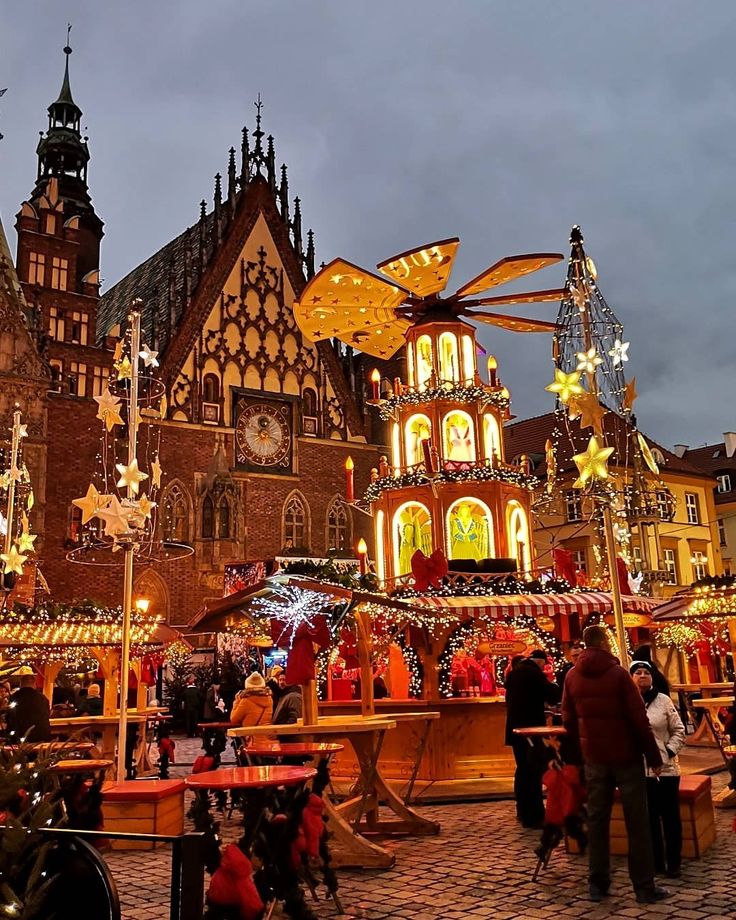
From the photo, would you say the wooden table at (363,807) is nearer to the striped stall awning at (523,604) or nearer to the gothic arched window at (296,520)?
the striped stall awning at (523,604)

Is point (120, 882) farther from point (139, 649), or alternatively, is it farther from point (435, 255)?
point (435, 255)

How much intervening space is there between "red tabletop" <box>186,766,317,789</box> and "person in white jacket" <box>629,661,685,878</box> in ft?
7.56

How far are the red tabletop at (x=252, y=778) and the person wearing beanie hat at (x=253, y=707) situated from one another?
3.33 m

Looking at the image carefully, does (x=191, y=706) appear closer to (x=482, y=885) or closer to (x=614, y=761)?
(x=482, y=885)

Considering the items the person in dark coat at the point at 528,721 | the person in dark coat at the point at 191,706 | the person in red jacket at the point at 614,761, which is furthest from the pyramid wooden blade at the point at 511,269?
the person in dark coat at the point at 191,706

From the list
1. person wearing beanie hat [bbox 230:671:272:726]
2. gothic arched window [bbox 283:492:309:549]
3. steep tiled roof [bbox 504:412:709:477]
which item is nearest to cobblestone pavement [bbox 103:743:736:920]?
person wearing beanie hat [bbox 230:671:272:726]

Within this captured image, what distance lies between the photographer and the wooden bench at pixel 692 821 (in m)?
5.99

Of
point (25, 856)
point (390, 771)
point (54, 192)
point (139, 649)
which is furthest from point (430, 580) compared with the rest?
point (54, 192)

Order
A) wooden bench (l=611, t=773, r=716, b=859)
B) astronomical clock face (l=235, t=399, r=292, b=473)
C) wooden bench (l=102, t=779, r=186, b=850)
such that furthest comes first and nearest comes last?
astronomical clock face (l=235, t=399, r=292, b=473) < wooden bench (l=102, t=779, r=186, b=850) < wooden bench (l=611, t=773, r=716, b=859)

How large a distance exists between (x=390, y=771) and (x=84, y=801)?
20.2 ft

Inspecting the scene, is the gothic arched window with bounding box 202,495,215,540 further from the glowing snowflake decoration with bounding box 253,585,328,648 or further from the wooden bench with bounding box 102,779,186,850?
the wooden bench with bounding box 102,779,186,850

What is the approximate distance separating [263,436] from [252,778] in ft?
73.2

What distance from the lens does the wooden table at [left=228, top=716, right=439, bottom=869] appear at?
6.35m

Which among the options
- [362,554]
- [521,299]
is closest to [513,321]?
[521,299]
